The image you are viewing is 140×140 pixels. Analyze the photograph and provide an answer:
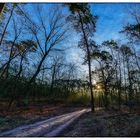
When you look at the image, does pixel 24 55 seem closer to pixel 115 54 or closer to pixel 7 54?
pixel 7 54

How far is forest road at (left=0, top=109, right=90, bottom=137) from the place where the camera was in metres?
4.04

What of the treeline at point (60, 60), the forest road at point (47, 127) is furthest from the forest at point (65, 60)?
the forest road at point (47, 127)

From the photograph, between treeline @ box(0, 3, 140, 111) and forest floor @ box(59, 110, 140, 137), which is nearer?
forest floor @ box(59, 110, 140, 137)

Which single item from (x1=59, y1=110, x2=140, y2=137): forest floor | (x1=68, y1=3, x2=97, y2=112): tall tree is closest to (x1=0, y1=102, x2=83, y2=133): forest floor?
(x1=59, y1=110, x2=140, y2=137): forest floor

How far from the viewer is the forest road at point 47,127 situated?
13.3ft

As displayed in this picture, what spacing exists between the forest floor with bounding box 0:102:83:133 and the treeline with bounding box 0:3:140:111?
0.28ft

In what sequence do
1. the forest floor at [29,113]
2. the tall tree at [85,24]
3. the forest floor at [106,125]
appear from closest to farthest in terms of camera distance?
the forest floor at [106,125] → the forest floor at [29,113] → the tall tree at [85,24]

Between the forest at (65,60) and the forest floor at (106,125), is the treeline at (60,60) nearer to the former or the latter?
→ the forest at (65,60)

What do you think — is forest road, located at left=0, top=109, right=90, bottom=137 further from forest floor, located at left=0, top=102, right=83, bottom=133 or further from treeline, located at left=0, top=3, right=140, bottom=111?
treeline, located at left=0, top=3, right=140, bottom=111

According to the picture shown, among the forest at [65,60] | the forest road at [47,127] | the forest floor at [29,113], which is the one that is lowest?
the forest road at [47,127]

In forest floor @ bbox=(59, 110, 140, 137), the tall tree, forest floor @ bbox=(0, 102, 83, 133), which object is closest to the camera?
forest floor @ bbox=(59, 110, 140, 137)

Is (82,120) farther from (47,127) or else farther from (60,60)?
(60,60)

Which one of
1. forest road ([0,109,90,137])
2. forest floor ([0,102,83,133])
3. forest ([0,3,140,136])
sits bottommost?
forest road ([0,109,90,137])

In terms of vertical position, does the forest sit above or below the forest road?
above
